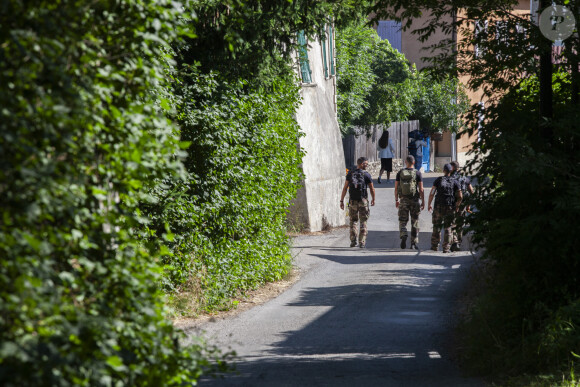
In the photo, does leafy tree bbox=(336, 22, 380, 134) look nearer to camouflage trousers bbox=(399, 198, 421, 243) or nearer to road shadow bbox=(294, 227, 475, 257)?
road shadow bbox=(294, 227, 475, 257)

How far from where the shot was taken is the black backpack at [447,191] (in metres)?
14.7

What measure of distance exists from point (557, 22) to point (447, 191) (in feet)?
25.9

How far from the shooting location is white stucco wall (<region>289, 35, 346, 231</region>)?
17.3 meters

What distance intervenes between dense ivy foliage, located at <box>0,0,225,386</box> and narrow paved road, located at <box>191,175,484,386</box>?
0.83 m

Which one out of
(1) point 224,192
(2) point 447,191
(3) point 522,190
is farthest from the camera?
(2) point 447,191

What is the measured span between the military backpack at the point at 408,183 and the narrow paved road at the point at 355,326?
1285 mm

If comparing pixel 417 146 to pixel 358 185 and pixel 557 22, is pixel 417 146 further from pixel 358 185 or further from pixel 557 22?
pixel 557 22

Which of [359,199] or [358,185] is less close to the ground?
[358,185]

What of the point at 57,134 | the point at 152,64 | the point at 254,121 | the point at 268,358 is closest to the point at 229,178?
the point at 254,121

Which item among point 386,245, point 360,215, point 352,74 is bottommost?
point 386,245

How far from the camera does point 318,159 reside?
18188 millimetres

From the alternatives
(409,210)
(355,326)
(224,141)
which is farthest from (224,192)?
(409,210)

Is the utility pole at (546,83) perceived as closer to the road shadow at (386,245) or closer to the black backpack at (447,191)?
the road shadow at (386,245)

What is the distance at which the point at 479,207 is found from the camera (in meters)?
7.73
